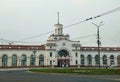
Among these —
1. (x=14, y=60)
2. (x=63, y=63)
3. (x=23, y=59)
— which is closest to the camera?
(x=14, y=60)

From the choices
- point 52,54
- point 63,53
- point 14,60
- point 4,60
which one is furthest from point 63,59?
point 4,60

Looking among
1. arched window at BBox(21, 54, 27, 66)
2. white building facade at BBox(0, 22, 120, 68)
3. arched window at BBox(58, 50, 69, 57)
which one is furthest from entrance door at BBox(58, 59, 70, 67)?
arched window at BBox(21, 54, 27, 66)

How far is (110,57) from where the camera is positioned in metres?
128

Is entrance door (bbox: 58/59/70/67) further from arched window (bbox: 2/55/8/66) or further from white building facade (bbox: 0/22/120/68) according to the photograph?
arched window (bbox: 2/55/8/66)

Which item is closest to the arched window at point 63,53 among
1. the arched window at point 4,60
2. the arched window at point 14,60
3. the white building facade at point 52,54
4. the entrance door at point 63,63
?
the white building facade at point 52,54

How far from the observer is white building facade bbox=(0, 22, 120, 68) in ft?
383

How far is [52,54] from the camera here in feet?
390

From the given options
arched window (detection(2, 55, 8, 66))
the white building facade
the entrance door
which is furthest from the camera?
the entrance door

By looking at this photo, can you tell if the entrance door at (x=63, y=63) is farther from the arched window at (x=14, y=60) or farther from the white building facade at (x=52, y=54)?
the arched window at (x=14, y=60)

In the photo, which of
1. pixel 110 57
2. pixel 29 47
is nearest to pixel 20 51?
pixel 29 47

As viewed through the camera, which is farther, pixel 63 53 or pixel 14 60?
pixel 63 53

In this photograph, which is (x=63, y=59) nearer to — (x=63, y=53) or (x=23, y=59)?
(x=63, y=53)

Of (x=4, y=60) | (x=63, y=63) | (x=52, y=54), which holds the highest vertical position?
(x=52, y=54)

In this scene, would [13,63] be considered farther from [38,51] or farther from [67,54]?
[67,54]
